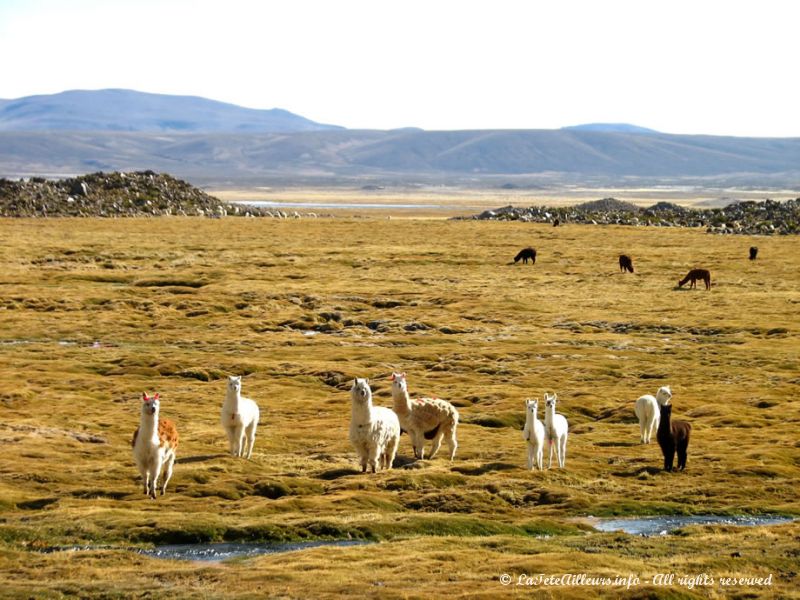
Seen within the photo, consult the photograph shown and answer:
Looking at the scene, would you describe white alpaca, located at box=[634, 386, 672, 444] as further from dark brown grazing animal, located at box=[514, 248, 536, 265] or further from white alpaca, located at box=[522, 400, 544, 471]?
dark brown grazing animal, located at box=[514, 248, 536, 265]

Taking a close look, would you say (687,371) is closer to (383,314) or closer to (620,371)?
(620,371)

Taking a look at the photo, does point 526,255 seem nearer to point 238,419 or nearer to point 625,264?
point 625,264

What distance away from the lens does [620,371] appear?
38.8 metres

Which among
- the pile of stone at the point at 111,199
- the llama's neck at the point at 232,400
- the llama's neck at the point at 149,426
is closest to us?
the llama's neck at the point at 149,426

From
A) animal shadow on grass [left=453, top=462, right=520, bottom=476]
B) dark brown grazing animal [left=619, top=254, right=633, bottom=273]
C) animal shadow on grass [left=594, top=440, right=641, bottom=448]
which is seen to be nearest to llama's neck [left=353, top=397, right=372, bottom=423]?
animal shadow on grass [left=453, top=462, right=520, bottom=476]

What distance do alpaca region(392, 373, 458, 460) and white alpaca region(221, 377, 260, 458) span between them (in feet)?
10.1

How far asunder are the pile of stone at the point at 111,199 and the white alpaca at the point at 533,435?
85.4 meters

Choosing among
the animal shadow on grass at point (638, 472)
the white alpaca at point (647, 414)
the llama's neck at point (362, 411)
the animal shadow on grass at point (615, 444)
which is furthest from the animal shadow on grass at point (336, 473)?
the white alpaca at point (647, 414)

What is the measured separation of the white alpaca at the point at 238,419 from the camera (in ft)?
78.5

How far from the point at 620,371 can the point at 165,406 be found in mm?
15279

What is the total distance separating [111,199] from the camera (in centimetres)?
10944

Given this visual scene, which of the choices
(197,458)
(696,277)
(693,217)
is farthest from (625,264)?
(197,458)

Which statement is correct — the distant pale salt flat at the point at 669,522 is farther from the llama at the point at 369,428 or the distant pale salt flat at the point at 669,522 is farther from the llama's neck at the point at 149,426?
the llama's neck at the point at 149,426

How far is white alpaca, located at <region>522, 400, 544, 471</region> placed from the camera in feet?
77.1
